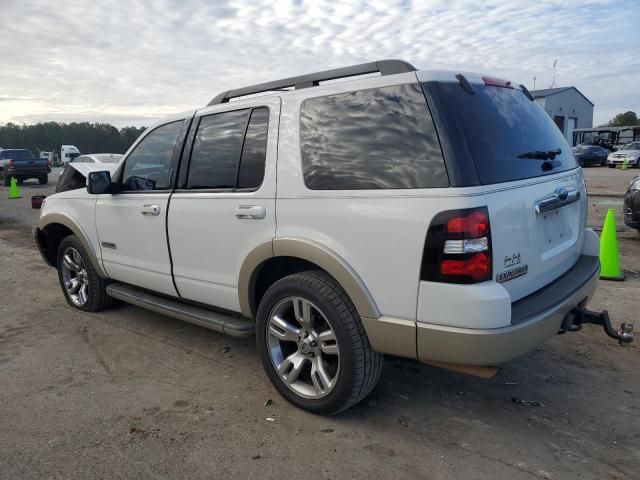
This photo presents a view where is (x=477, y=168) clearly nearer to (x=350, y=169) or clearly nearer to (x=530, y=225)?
(x=530, y=225)

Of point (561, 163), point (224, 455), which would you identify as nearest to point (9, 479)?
point (224, 455)

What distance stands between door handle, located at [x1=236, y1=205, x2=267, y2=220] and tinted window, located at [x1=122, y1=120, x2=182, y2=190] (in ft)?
3.15

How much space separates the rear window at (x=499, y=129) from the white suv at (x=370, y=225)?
12mm

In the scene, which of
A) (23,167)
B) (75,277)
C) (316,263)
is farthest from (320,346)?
(23,167)

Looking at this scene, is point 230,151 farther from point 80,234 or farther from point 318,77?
point 80,234

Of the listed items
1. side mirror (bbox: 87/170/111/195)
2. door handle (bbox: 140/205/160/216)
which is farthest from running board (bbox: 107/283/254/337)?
side mirror (bbox: 87/170/111/195)

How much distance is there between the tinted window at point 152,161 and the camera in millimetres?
4098

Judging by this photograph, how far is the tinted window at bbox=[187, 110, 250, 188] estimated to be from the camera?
140 inches

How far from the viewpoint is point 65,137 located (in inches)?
3526

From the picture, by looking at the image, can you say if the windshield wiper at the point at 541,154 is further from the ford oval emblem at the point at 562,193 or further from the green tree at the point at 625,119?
the green tree at the point at 625,119

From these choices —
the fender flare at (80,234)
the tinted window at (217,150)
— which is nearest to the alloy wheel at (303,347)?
the tinted window at (217,150)

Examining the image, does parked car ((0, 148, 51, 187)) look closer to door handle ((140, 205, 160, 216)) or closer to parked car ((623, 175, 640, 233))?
door handle ((140, 205, 160, 216))

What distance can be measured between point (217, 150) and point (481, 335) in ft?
7.36

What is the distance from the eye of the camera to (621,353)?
4.04m
